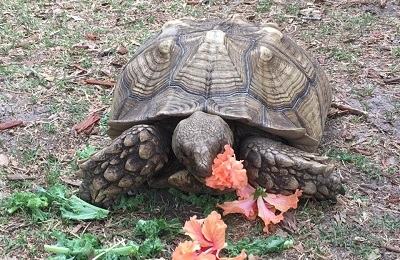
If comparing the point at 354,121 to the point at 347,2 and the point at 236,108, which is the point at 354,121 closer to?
the point at 236,108

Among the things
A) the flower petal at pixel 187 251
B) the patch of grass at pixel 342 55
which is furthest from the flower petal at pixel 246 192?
the patch of grass at pixel 342 55

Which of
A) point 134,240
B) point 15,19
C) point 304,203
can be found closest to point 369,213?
point 304,203

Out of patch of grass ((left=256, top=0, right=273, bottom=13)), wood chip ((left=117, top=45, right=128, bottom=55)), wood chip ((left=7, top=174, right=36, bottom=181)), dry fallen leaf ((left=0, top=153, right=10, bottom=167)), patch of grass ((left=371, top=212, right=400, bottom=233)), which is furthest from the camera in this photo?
patch of grass ((left=256, top=0, right=273, bottom=13))

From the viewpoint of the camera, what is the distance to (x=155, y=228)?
10.6 ft

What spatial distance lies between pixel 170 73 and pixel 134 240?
106 cm

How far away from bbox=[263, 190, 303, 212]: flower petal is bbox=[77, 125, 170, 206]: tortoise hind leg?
0.65 meters

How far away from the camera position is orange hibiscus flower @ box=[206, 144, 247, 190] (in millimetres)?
3168

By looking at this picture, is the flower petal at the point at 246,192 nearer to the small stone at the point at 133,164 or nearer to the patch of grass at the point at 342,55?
the small stone at the point at 133,164

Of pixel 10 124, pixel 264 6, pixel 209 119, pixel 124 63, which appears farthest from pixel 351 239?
pixel 264 6

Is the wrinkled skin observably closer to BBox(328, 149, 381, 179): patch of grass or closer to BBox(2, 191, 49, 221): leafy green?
BBox(2, 191, 49, 221): leafy green

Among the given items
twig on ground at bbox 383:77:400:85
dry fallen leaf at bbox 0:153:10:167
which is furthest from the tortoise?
Result: twig on ground at bbox 383:77:400:85

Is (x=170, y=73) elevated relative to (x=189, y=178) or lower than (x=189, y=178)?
elevated

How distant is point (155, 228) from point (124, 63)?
107 inches

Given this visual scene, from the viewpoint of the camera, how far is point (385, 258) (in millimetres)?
3188
